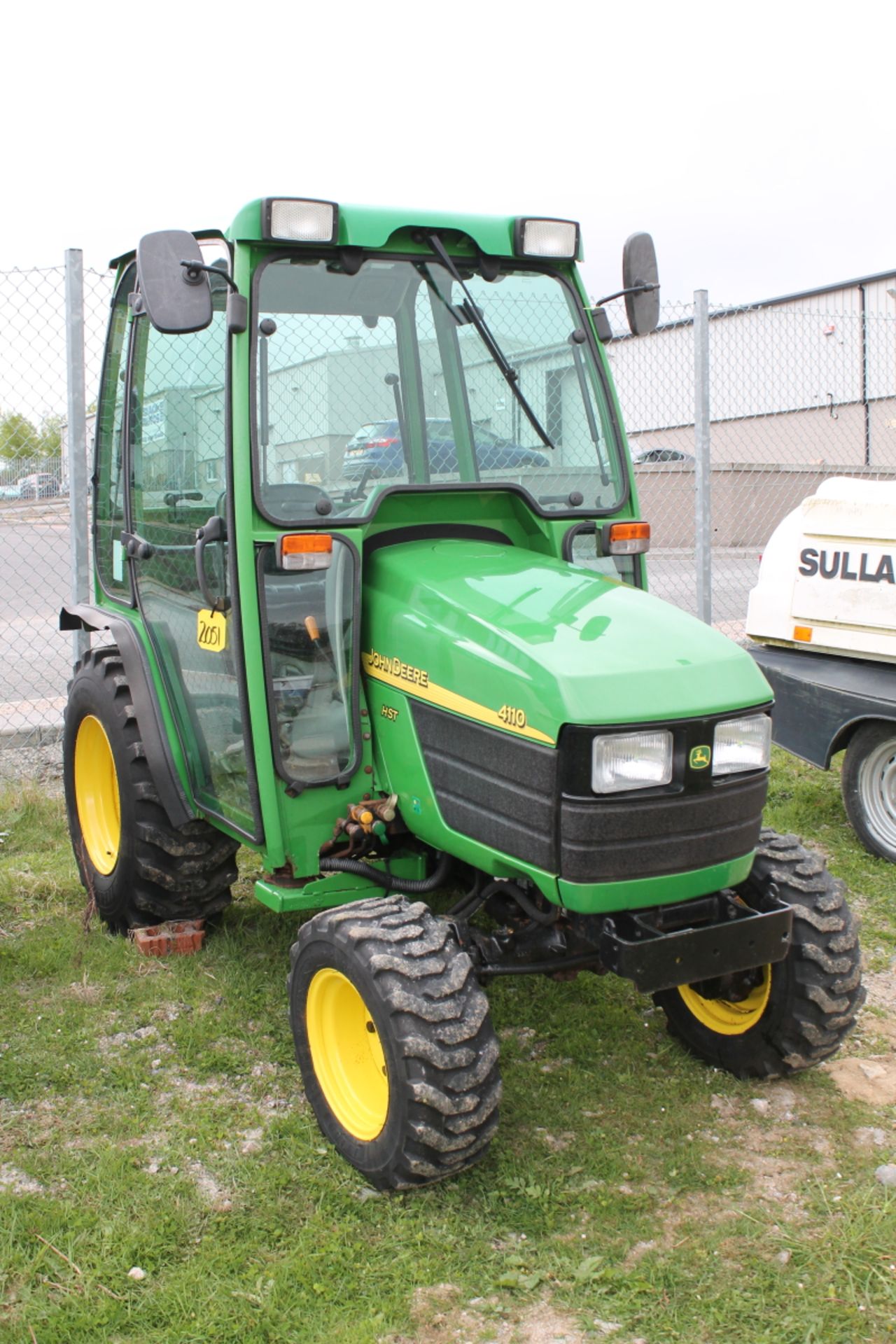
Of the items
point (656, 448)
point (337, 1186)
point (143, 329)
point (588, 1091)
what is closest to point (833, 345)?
point (656, 448)

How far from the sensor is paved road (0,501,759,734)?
20.1ft

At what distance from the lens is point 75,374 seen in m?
5.32

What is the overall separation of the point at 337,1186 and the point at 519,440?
2072 mm

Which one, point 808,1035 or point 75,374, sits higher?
point 75,374

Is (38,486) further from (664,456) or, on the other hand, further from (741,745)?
(664,456)

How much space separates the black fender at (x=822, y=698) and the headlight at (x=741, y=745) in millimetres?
2139

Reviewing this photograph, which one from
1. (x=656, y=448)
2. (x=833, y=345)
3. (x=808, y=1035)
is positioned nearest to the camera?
(x=808, y=1035)

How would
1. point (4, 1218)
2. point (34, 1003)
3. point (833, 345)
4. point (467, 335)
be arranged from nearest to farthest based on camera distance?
point (4, 1218) → point (467, 335) → point (34, 1003) → point (833, 345)

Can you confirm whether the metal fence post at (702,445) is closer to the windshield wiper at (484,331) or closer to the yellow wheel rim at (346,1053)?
the windshield wiper at (484,331)

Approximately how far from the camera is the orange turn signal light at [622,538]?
3.59 m

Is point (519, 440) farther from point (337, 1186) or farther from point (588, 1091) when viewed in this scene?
point (337, 1186)

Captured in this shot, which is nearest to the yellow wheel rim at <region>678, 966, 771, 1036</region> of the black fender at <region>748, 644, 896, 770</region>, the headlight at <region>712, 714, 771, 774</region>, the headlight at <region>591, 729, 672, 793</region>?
the headlight at <region>712, 714, 771, 774</region>

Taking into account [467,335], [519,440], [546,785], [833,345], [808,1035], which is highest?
[833,345]

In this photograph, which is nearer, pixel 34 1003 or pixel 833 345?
pixel 34 1003
